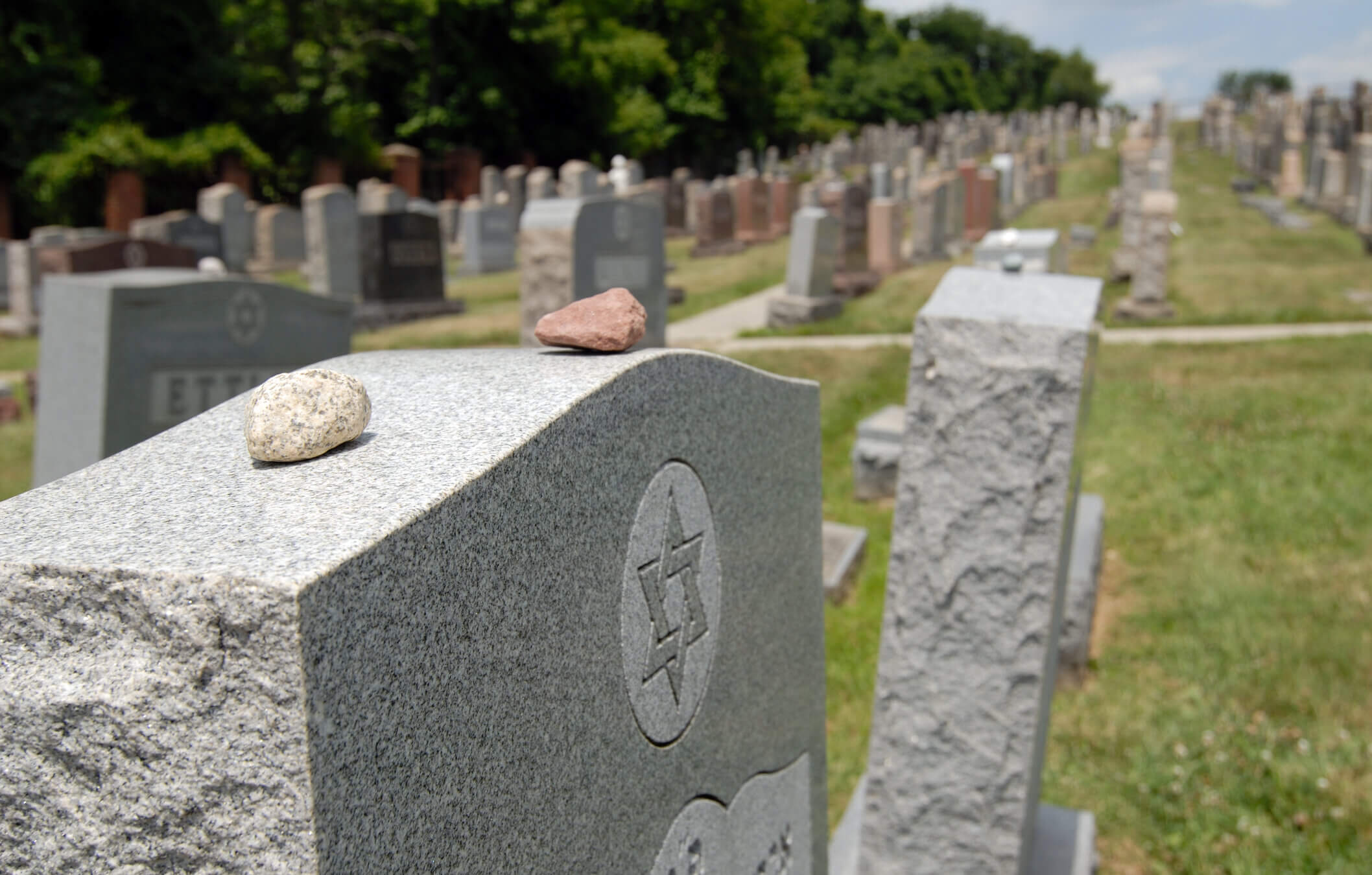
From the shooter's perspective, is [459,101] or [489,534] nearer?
[489,534]

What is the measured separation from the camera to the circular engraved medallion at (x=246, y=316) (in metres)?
5.14

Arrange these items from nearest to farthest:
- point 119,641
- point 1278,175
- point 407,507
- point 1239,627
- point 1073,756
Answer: point 119,641, point 407,507, point 1073,756, point 1239,627, point 1278,175

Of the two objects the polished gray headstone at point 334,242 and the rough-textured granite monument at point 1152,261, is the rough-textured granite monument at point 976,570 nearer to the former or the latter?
the rough-textured granite monument at point 1152,261

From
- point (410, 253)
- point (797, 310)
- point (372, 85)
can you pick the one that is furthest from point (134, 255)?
point (372, 85)

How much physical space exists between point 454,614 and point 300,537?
186mm

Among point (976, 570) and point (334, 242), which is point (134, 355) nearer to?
point (976, 570)

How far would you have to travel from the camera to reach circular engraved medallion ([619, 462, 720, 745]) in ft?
4.79

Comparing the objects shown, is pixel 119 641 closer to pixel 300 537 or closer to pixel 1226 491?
pixel 300 537

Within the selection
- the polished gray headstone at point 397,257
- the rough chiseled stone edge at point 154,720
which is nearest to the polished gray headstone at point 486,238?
the polished gray headstone at point 397,257

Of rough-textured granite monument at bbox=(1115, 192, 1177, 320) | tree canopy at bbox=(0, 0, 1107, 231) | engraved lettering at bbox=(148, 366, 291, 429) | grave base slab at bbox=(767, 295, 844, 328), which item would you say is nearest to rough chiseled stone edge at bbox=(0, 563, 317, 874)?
engraved lettering at bbox=(148, 366, 291, 429)

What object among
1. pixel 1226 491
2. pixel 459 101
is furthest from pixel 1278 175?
pixel 1226 491

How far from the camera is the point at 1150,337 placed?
435 inches

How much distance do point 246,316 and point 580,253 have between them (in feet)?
13.2

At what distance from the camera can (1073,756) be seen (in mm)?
3945
